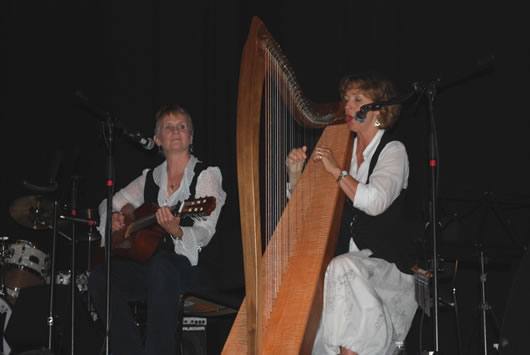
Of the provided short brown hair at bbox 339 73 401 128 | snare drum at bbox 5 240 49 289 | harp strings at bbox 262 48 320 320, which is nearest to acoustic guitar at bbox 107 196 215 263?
harp strings at bbox 262 48 320 320

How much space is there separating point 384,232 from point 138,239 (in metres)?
1.08

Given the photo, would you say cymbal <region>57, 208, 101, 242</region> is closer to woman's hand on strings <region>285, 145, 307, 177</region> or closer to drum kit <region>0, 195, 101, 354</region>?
drum kit <region>0, 195, 101, 354</region>

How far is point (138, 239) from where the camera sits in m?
2.86

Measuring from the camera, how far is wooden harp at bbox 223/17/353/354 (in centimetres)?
168

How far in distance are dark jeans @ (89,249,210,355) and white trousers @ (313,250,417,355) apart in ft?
1.97

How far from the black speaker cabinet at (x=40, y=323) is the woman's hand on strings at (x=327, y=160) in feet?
5.27

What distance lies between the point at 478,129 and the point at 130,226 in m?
2.02

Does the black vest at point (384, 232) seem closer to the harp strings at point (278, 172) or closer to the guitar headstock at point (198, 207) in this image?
the harp strings at point (278, 172)

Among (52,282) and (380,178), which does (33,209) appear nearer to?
(52,282)

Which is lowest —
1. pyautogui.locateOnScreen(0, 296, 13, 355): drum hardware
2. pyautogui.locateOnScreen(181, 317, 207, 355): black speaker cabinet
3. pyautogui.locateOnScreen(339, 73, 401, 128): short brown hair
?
pyautogui.locateOnScreen(181, 317, 207, 355): black speaker cabinet

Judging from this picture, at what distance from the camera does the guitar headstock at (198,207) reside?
8.73ft

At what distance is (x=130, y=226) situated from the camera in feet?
9.48

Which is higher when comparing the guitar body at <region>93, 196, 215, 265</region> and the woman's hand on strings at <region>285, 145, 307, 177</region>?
the woman's hand on strings at <region>285, 145, 307, 177</region>

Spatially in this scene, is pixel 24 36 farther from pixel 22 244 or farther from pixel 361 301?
pixel 361 301
